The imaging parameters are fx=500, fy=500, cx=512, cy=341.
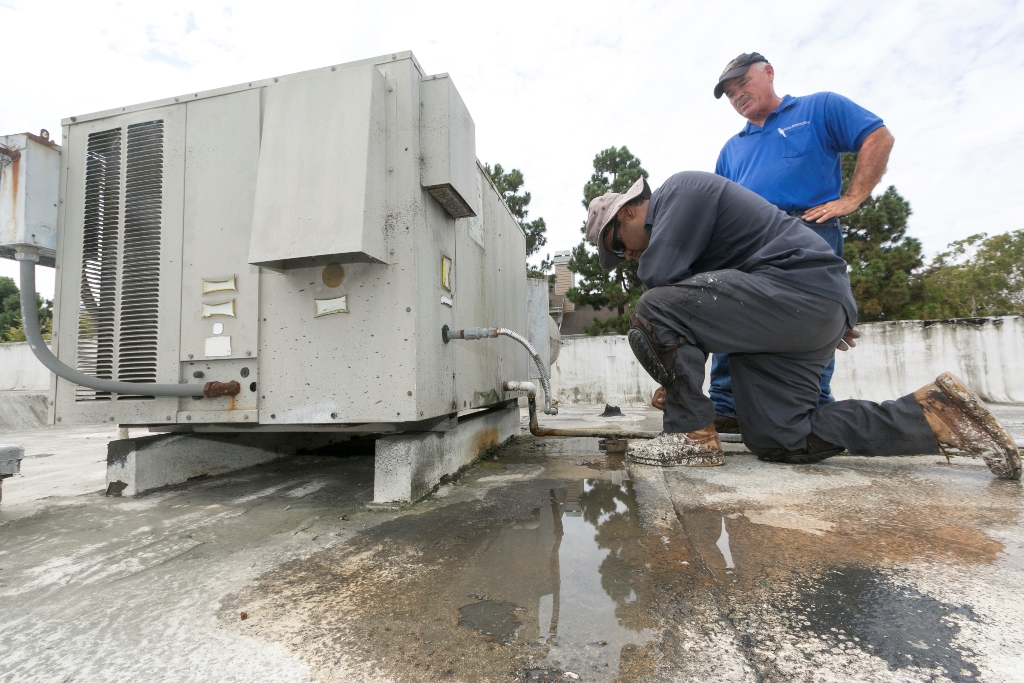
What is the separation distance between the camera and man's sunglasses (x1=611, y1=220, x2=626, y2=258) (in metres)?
2.25

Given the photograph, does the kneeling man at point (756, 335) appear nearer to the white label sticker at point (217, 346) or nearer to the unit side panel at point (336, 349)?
the unit side panel at point (336, 349)

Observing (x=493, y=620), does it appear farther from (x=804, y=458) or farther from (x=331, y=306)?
(x=804, y=458)

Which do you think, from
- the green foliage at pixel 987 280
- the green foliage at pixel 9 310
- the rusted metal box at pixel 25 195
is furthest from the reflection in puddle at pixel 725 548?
the green foliage at pixel 9 310

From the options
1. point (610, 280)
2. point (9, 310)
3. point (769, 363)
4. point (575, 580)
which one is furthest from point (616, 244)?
point (9, 310)

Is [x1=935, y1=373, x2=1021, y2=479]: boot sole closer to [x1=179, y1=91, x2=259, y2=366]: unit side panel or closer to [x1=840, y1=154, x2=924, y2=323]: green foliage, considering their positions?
[x1=179, y1=91, x2=259, y2=366]: unit side panel

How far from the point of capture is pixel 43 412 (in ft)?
20.7

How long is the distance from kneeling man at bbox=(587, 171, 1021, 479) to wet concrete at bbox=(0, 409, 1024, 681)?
209 millimetres

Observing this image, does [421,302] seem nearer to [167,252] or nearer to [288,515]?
[288,515]

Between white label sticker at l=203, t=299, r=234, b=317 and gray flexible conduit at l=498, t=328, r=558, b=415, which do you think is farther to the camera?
gray flexible conduit at l=498, t=328, r=558, b=415

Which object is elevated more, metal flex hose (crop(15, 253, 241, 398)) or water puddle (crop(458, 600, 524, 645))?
metal flex hose (crop(15, 253, 241, 398))

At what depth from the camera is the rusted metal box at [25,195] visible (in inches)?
74.3

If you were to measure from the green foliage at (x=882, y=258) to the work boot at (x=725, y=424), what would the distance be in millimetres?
13141

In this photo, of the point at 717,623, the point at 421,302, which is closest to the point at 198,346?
the point at 421,302

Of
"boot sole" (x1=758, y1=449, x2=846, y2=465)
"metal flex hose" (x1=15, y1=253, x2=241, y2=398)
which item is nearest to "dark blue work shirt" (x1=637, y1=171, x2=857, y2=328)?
"boot sole" (x1=758, y1=449, x2=846, y2=465)
